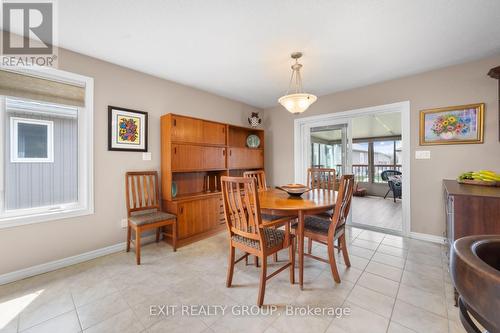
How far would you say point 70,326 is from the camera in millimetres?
1459

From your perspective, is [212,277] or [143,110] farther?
[143,110]

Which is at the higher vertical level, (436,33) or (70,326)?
(436,33)

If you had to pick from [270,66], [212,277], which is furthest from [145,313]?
[270,66]

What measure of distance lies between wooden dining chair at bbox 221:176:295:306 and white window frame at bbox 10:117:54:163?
2113 millimetres

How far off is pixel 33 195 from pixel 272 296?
2.72 meters

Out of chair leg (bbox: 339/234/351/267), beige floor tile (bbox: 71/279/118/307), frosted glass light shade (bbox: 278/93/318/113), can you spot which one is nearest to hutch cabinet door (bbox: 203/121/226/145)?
frosted glass light shade (bbox: 278/93/318/113)

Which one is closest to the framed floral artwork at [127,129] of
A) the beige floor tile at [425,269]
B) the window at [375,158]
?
the beige floor tile at [425,269]

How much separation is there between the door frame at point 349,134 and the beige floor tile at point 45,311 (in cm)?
371

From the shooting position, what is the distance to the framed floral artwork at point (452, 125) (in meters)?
2.61

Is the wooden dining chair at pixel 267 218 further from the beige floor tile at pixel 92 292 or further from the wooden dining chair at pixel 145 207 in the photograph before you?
the beige floor tile at pixel 92 292

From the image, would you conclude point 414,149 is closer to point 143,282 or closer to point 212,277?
point 212,277


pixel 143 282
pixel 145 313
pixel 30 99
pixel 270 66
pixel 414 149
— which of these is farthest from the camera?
pixel 414 149

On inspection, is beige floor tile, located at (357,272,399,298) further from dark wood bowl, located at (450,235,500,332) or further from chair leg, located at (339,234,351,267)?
Answer: dark wood bowl, located at (450,235,500,332)

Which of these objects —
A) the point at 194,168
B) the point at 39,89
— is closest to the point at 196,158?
the point at 194,168
